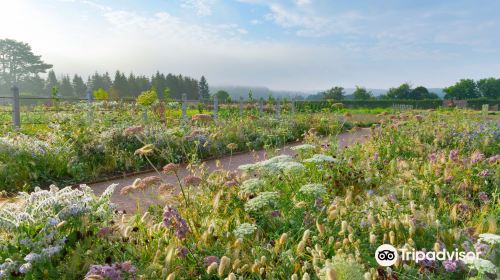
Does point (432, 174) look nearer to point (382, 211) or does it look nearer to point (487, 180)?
point (487, 180)

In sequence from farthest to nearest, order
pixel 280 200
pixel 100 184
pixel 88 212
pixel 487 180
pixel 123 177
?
pixel 123 177 → pixel 100 184 → pixel 487 180 → pixel 280 200 → pixel 88 212

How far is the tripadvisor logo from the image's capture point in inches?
90.1

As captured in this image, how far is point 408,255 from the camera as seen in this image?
2.39 m

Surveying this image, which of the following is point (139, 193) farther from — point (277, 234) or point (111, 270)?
point (111, 270)

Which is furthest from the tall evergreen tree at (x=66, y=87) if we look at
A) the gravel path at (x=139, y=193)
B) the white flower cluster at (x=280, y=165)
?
the white flower cluster at (x=280, y=165)

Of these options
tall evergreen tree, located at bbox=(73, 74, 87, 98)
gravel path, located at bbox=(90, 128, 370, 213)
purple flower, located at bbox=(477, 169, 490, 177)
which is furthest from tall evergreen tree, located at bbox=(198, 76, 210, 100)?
purple flower, located at bbox=(477, 169, 490, 177)

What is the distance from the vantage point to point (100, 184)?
6.77 meters

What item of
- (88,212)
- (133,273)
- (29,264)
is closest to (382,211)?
(133,273)

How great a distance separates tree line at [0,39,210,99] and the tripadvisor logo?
121 ft

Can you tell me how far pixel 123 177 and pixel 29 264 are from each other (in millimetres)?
4998

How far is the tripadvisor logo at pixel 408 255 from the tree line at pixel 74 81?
36.8 m

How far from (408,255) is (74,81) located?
9038cm

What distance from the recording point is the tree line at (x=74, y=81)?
74438 mm

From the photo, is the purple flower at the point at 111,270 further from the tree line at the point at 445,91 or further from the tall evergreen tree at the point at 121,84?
the tall evergreen tree at the point at 121,84
